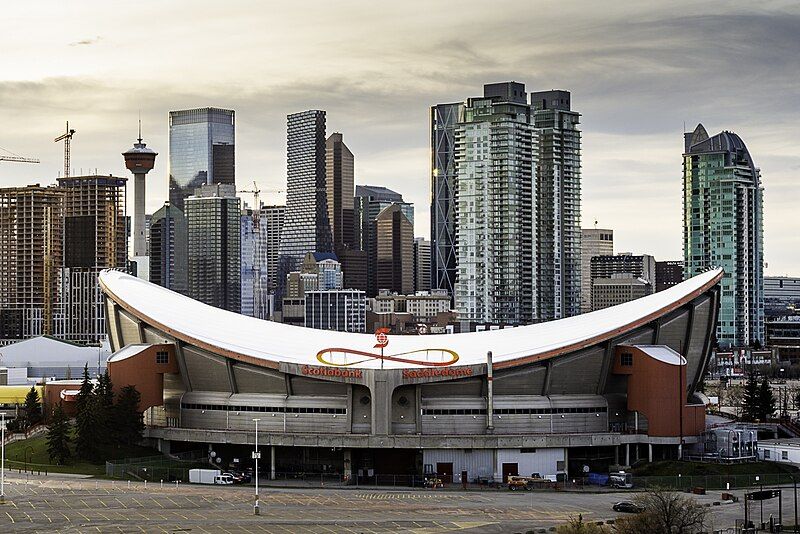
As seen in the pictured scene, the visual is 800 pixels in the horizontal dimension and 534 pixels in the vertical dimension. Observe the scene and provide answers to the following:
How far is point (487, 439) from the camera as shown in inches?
4318

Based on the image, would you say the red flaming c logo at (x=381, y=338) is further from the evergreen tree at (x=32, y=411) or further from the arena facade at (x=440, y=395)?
the evergreen tree at (x=32, y=411)

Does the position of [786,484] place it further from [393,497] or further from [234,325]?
[234,325]

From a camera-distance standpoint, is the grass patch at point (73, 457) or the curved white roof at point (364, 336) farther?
the curved white roof at point (364, 336)

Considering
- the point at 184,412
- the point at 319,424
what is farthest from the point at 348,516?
the point at 184,412

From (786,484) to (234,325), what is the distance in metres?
50.8

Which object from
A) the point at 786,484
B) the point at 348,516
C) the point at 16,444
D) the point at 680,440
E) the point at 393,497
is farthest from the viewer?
the point at 16,444

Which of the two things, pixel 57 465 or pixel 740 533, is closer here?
pixel 740 533

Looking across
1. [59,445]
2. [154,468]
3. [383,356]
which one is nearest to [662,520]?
[383,356]

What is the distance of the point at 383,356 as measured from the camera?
117625 millimetres

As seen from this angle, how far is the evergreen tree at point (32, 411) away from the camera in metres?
135

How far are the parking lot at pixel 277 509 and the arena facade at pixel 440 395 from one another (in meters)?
8.47

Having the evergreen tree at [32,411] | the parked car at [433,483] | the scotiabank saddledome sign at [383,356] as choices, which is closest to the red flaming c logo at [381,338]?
the scotiabank saddledome sign at [383,356]

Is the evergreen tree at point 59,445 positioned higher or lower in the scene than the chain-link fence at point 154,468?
higher

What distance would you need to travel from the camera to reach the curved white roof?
116375mm
